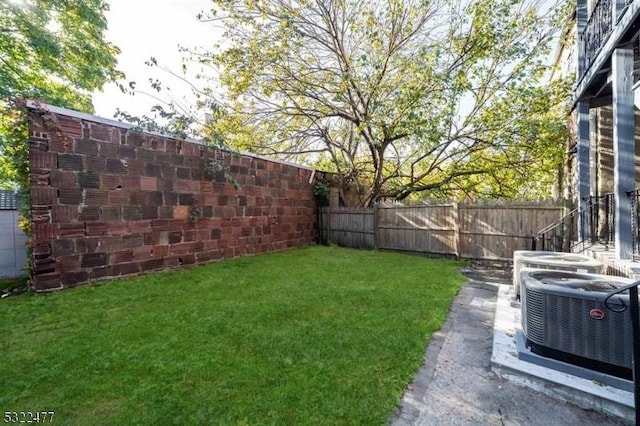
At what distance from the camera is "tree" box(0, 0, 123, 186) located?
7137mm

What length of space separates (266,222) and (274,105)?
11.3 ft

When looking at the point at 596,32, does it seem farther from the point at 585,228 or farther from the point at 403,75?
the point at 403,75

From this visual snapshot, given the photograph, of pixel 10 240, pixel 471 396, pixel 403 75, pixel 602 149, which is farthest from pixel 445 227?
pixel 10 240

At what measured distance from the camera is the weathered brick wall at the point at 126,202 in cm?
404

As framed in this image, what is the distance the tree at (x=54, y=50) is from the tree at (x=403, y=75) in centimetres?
341

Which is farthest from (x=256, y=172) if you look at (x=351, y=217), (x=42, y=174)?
(x=42, y=174)

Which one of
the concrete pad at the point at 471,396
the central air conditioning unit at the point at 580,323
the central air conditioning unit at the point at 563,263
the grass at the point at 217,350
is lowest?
the concrete pad at the point at 471,396

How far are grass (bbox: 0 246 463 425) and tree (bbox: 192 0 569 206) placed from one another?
520 centimetres

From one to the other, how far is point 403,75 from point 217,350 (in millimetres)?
7999

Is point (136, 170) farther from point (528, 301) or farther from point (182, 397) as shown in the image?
point (528, 301)

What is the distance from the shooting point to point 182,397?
1883mm

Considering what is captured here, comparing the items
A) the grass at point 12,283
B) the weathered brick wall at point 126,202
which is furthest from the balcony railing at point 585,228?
the grass at point 12,283

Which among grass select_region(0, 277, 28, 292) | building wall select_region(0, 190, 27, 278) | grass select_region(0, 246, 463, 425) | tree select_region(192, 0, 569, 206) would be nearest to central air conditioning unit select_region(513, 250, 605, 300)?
grass select_region(0, 246, 463, 425)

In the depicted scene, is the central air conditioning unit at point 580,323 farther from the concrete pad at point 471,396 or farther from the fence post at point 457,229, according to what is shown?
the fence post at point 457,229
